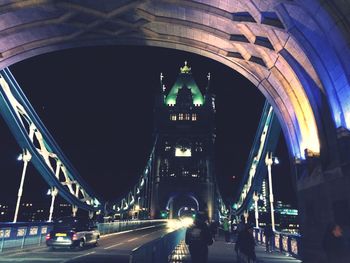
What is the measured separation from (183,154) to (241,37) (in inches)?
3315

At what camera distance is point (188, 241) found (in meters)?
8.30

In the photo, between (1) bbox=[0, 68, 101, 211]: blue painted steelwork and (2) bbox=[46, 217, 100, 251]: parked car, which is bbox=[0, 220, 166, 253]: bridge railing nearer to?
(2) bbox=[46, 217, 100, 251]: parked car

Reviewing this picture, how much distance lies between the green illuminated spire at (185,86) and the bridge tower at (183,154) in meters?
0.37

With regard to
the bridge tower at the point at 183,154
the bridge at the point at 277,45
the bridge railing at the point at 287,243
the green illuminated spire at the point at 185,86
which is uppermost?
the green illuminated spire at the point at 185,86

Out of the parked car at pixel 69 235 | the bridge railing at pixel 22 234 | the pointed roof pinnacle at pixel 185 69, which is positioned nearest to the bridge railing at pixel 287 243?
the parked car at pixel 69 235

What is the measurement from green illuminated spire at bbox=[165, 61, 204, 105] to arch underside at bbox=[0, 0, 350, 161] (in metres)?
93.1

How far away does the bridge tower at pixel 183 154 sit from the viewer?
8850cm

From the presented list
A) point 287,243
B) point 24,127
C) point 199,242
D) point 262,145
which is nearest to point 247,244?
point 199,242

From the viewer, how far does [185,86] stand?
373ft

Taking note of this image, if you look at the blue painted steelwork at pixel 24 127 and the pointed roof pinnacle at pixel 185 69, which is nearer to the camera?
the blue painted steelwork at pixel 24 127

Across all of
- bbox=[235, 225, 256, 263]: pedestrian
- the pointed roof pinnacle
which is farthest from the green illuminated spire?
bbox=[235, 225, 256, 263]: pedestrian

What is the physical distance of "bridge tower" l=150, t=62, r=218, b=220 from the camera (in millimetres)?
88500

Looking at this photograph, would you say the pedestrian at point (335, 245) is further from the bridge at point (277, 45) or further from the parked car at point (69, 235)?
the parked car at point (69, 235)

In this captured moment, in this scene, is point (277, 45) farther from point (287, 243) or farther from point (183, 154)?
point (183, 154)
